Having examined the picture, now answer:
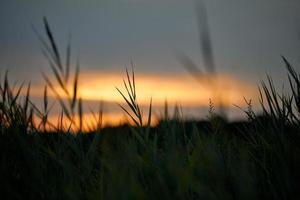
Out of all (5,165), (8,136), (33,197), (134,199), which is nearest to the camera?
(134,199)

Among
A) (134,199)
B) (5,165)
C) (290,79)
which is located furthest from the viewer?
(290,79)

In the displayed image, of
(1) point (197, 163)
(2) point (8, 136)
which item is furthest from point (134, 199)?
(2) point (8, 136)

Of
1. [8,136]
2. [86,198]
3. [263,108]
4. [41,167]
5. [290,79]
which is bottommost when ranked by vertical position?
[86,198]

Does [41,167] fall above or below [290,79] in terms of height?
below

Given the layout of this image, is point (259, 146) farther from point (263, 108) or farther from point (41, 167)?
point (41, 167)

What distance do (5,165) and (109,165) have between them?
0.51 metres

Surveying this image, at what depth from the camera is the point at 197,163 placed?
5.13 feet

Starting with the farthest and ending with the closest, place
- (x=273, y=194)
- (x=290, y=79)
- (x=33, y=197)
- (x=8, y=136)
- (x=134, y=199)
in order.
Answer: (x=290, y=79), (x=8, y=136), (x=33, y=197), (x=273, y=194), (x=134, y=199)

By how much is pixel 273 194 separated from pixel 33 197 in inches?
36.7

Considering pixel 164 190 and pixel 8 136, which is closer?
pixel 164 190

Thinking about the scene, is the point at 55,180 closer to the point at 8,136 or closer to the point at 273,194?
the point at 8,136

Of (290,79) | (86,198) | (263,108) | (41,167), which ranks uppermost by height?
(290,79)

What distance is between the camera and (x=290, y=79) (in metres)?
2.12

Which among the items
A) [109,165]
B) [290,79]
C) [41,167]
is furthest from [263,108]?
[41,167]
